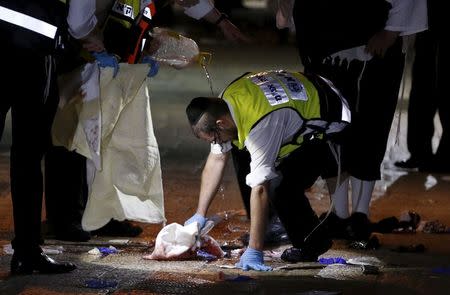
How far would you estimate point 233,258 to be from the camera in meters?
7.62

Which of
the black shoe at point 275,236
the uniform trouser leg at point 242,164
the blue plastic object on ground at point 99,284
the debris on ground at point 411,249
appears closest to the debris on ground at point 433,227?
the debris on ground at point 411,249

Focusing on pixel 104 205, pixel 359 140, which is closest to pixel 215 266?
pixel 104 205

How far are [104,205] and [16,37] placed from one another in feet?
5.31

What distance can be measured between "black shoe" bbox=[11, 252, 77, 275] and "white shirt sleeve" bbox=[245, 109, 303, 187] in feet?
3.74

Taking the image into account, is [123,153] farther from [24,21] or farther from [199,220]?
[24,21]

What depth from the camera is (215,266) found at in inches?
289

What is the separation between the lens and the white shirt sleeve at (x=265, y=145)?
7.09 metres

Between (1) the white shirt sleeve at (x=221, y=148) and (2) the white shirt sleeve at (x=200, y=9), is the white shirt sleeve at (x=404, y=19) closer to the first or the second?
(2) the white shirt sleeve at (x=200, y=9)

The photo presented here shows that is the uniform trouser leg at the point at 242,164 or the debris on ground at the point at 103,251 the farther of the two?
the uniform trouser leg at the point at 242,164

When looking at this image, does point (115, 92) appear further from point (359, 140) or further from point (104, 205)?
point (359, 140)

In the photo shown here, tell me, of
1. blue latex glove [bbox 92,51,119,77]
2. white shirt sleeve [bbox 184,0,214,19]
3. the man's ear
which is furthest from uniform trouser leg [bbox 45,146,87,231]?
the man's ear

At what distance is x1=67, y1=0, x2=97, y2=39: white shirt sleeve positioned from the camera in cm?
694

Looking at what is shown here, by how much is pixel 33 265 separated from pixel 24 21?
1.28m

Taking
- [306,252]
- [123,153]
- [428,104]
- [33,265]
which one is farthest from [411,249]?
[428,104]
